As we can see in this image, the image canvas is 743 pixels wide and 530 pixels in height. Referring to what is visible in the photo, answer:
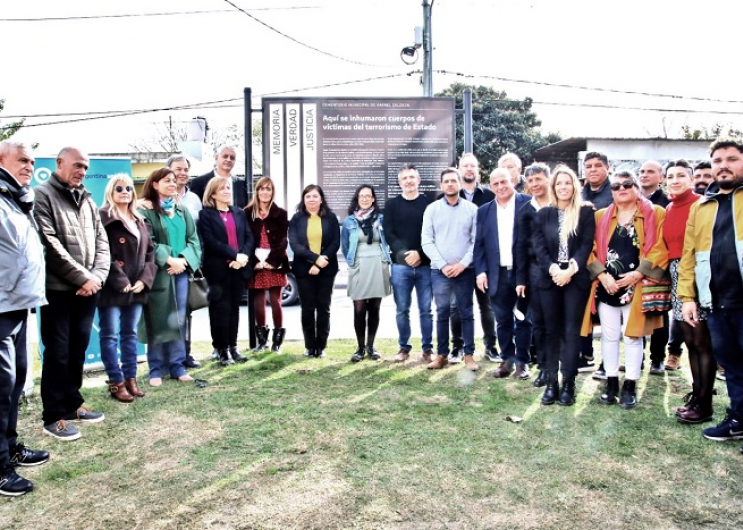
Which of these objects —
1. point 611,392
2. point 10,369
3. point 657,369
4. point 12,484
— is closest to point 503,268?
point 611,392

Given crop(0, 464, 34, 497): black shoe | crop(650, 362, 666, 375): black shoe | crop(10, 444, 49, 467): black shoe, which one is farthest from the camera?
crop(650, 362, 666, 375): black shoe

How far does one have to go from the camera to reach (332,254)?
6.63 metres

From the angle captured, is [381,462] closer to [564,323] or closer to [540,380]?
[564,323]

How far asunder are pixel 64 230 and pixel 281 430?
215 cm

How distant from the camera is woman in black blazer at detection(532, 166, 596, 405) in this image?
474 cm

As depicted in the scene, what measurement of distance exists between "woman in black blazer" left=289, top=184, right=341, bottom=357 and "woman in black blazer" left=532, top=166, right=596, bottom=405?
2.56 meters

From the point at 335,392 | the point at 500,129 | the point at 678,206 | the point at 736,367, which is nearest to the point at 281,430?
the point at 335,392

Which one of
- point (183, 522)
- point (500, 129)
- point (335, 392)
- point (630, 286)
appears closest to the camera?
point (183, 522)

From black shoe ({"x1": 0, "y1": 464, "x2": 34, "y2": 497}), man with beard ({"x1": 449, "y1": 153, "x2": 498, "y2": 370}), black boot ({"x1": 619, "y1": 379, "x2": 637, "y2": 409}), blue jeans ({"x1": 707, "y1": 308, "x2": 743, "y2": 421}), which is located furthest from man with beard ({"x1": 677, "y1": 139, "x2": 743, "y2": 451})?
black shoe ({"x1": 0, "y1": 464, "x2": 34, "y2": 497})

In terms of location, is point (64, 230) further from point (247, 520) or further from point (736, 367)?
point (736, 367)

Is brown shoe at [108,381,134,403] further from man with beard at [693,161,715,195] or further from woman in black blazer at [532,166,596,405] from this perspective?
man with beard at [693,161,715,195]

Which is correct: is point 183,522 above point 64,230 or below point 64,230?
below

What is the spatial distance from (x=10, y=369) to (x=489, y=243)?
4144 mm

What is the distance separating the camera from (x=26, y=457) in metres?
3.75
